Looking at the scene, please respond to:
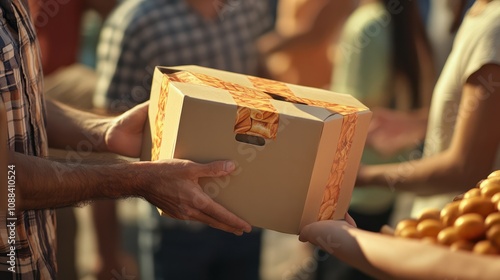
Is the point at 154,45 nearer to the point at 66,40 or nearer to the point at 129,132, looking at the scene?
the point at 66,40

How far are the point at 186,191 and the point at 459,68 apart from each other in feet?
3.09

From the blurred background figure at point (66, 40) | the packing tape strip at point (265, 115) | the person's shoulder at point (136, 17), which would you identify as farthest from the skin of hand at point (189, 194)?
the blurred background figure at point (66, 40)

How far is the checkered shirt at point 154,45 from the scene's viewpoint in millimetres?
3543

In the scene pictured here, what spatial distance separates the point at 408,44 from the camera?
11.6 feet

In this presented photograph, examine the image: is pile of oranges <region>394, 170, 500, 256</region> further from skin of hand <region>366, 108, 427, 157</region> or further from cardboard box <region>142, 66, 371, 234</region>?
skin of hand <region>366, 108, 427, 157</region>

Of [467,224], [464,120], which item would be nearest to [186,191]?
[467,224]

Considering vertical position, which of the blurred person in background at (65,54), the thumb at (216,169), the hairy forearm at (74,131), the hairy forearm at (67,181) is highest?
the thumb at (216,169)

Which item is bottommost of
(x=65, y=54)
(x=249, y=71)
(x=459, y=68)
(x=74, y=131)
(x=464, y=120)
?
(x=65, y=54)

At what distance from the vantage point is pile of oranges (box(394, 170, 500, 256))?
1.86 m

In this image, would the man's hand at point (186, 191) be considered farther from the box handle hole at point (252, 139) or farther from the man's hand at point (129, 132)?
the man's hand at point (129, 132)

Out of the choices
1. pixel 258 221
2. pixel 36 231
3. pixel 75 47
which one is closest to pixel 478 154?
pixel 258 221

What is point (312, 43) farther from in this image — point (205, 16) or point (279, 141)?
→ point (279, 141)

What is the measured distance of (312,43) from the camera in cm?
406

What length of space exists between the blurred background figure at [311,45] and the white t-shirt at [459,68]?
109cm
